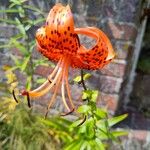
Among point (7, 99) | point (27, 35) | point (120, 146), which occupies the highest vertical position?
point (27, 35)

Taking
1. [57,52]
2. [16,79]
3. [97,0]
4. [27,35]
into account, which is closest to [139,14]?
[97,0]

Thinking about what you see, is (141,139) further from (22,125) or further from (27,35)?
(27,35)

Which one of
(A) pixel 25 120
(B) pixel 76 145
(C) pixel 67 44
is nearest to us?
(C) pixel 67 44

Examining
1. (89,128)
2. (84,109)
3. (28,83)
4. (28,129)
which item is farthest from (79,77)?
(28,129)

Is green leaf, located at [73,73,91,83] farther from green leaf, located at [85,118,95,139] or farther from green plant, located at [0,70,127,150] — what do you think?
green plant, located at [0,70,127,150]

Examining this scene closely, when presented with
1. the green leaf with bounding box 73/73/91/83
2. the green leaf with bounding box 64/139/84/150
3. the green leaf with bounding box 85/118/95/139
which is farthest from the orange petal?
the green leaf with bounding box 64/139/84/150

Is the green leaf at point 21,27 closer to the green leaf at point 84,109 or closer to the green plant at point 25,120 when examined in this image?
the green plant at point 25,120

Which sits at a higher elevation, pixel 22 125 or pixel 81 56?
pixel 81 56

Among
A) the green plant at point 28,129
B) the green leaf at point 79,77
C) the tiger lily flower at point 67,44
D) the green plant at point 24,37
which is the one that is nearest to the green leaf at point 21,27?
the green plant at point 24,37

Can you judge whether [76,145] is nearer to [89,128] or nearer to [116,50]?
[89,128]

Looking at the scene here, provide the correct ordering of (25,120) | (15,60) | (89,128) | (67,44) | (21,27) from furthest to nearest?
(25,120) < (15,60) < (21,27) < (89,128) < (67,44)
